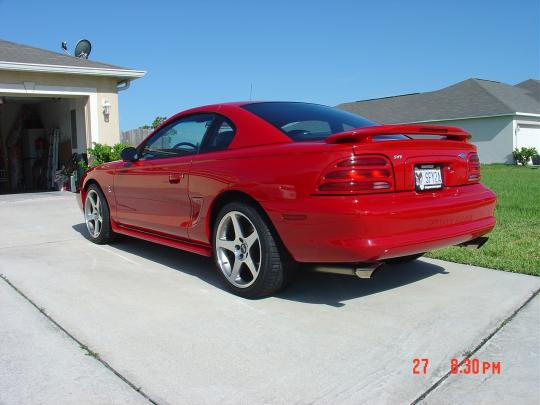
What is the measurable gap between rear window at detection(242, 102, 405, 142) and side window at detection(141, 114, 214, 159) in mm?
496

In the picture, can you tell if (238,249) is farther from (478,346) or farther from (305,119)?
(478,346)

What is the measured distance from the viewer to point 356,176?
3.09m

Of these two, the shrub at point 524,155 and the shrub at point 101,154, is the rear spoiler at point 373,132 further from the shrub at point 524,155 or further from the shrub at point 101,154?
the shrub at point 524,155

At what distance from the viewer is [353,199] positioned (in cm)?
306

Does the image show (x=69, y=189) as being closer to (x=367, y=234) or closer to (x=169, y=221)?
Result: (x=169, y=221)

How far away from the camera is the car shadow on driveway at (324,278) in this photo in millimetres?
3869

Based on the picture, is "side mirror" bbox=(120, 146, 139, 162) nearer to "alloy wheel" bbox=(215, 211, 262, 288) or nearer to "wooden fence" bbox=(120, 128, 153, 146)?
"alloy wheel" bbox=(215, 211, 262, 288)

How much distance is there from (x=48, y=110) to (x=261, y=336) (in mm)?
14633

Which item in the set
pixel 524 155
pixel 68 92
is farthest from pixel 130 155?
pixel 524 155

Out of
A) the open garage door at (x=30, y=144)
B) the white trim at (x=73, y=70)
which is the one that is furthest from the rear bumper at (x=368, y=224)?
the open garage door at (x=30, y=144)

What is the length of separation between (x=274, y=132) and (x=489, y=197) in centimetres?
172

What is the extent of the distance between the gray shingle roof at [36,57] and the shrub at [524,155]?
23.4 meters

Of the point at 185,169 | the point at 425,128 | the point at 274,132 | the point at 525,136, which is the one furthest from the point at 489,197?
the point at 525,136

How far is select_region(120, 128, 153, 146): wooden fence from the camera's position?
16.7 m
